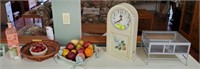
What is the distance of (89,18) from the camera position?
3.66m

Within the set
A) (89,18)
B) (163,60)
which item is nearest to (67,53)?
(163,60)

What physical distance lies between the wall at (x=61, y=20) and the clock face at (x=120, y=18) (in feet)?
0.88

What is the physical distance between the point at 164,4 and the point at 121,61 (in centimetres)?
332

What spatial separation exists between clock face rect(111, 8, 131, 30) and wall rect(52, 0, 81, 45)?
268mm

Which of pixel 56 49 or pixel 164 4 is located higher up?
pixel 164 4

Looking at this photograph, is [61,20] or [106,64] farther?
[61,20]

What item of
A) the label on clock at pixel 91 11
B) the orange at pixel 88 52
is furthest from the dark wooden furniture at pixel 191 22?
the orange at pixel 88 52

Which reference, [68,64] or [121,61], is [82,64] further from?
[121,61]

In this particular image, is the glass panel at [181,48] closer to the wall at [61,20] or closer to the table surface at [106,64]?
the table surface at [106,64]

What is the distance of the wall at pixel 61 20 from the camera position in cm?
118

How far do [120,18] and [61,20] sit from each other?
417 millimetres

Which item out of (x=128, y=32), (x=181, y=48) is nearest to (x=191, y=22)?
(x=181, y=48)

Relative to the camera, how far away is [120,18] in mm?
1026

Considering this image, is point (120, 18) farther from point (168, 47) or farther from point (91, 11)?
point (91, 11)
